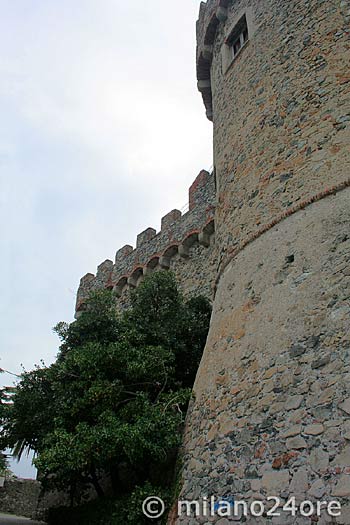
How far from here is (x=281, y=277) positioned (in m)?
5.51

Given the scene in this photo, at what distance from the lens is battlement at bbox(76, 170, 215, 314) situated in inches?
461

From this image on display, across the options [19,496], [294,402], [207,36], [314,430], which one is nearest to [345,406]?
[314,430]

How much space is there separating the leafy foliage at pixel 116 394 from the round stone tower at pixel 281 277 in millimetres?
771

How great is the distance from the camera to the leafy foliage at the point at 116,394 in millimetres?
5996

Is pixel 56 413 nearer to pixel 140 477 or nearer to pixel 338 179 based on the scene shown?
pixel 140 477

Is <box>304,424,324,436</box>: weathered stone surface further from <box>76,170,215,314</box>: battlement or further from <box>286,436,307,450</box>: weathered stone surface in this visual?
<box>76,170,215,314</box>: battlement

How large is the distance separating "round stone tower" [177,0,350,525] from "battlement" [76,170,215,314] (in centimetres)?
330

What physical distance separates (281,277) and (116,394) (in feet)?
9.96

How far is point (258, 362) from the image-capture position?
5047mm

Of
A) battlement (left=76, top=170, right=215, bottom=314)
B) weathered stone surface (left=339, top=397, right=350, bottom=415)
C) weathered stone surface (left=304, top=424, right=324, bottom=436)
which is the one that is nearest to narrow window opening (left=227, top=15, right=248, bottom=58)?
battlement (left=76, top=170, right=215, bottom=314)

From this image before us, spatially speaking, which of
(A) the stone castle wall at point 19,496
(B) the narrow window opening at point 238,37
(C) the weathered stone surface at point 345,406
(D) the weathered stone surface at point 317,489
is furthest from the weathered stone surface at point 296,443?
(A) the stone castle wall at point 19,496

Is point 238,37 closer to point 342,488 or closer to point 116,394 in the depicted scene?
point 116,394

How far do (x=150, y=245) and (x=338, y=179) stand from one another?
8723 millimetres

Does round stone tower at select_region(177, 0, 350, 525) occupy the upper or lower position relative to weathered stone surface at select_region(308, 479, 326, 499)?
upper
